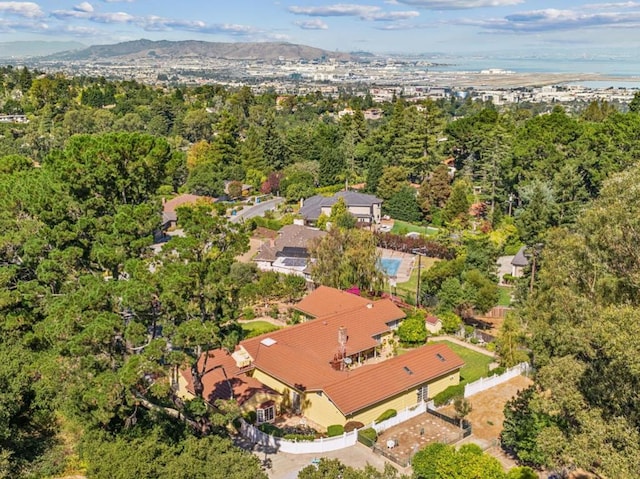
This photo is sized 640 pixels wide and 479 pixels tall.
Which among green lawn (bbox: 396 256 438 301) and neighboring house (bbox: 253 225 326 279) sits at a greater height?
neighboring house (bbox: 253 225 326 279)

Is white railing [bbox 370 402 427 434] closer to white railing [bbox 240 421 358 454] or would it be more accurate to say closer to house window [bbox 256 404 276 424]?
white railing [bbox 240 421 358 454]

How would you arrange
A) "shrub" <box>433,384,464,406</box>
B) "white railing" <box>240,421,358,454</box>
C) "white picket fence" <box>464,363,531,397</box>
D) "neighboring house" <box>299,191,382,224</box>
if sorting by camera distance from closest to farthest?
"white railing" <box>240,421,358,454</box> < "shrub" <box>433,384,464,406</box> < "white picket fence" <box>464,363,531,397</box> < "neighboring house" <box>299,191,382,224</box>

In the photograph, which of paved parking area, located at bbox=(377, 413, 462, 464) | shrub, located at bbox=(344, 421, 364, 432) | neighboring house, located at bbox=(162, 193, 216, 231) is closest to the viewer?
paved parking area, located at bbox=(377, 413, 462, 464)

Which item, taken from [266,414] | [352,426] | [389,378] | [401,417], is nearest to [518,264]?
[389,378]

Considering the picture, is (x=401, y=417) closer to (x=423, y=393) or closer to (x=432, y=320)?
(x=423, y=393)

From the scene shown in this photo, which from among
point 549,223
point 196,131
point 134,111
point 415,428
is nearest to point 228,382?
point 415,428

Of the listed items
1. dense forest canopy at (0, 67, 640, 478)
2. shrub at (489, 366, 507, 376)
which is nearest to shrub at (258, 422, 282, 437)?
dense forest canopy at (0, 67, 640, 478)
